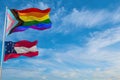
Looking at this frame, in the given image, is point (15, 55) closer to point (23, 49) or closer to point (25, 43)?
point (23, 49)

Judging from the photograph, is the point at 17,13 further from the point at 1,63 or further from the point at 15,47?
the point at 1,63

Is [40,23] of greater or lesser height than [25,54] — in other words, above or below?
above

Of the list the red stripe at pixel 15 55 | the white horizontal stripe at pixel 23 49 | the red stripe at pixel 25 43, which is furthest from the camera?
the red stripe at pixel 25 43

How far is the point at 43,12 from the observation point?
32844 mm

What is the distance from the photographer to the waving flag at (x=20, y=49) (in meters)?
32.8

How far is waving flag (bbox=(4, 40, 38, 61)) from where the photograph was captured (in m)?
32.8

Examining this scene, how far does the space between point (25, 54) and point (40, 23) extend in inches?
167

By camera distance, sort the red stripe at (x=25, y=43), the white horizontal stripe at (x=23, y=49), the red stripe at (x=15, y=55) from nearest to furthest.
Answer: the red stripe at (x=15, y=55) < the white horizontal stripe at (x=23, y=49) < the red stripe at (x=25, y=43)

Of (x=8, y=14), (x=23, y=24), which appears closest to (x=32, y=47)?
(x=23, y=24)

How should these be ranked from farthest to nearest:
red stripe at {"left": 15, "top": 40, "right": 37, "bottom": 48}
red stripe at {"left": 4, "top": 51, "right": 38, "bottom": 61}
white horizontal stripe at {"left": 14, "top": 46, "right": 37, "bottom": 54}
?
red stripe at {"left": 15, "top": 40, "right": 37, "bottom": 48} → white horizontal stripe at {"left": 14, "top": 46, "right": 37, "bottom": 54} → red stripe at {"left": 4, "top": 51, "right": 38, "bottom": 61}

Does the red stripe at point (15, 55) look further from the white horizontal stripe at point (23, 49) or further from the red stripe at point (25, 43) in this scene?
the red stripe at point (25, 43)

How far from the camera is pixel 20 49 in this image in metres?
33.2

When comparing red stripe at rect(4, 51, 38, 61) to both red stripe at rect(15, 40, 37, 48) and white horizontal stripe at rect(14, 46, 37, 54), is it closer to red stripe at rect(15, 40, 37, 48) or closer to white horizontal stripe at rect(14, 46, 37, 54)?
white horizontal stripe at rect(14, 46, 37, 54)

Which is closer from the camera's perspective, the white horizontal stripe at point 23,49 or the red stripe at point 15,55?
the red stripe at point 15,55
